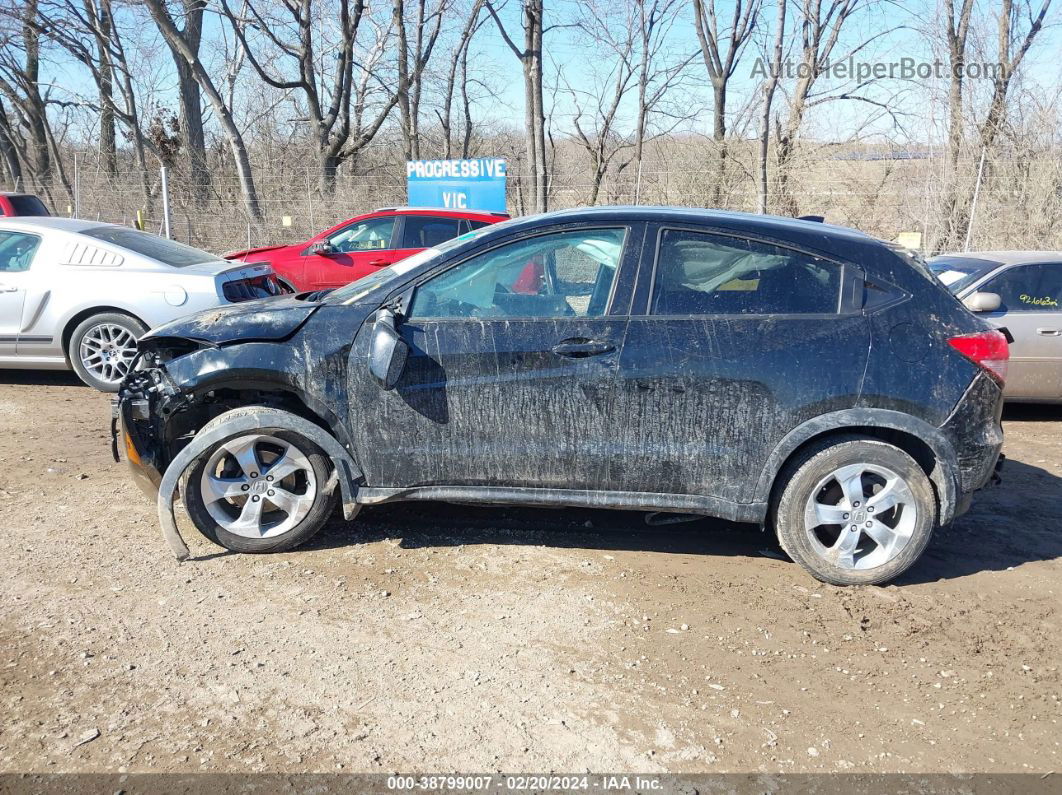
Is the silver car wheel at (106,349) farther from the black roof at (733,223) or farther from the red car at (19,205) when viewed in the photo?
the red car at (19,205)

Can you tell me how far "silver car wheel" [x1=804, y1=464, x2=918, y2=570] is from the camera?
4.12m

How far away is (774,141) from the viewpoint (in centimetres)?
2045

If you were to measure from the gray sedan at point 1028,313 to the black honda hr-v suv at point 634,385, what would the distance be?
11.6 ft

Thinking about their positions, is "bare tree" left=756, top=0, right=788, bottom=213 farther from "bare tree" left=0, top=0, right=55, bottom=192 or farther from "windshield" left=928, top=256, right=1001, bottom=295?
"bare tree" left=0, top=0, right=55, bottom=192

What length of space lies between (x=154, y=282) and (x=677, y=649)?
5.84 m

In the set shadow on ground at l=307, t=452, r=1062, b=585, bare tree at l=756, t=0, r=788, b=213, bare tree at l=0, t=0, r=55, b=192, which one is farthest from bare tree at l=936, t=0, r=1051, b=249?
bare tree at l=0, t=0, r=55, b=192

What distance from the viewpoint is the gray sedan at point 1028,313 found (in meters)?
7.25

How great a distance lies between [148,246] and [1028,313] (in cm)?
776

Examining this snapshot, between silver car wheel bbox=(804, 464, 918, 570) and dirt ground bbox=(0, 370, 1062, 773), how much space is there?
0.20m

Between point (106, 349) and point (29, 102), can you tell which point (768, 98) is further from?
point (29, 102)

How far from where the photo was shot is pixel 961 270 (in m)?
7.80

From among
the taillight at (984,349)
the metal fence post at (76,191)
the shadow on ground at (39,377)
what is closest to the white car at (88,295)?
the shadow on ground at (39,377)

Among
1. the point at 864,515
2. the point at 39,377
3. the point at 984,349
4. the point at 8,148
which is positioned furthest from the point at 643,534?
the point at 8,148

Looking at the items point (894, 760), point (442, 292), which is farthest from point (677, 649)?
point (442, 292)
